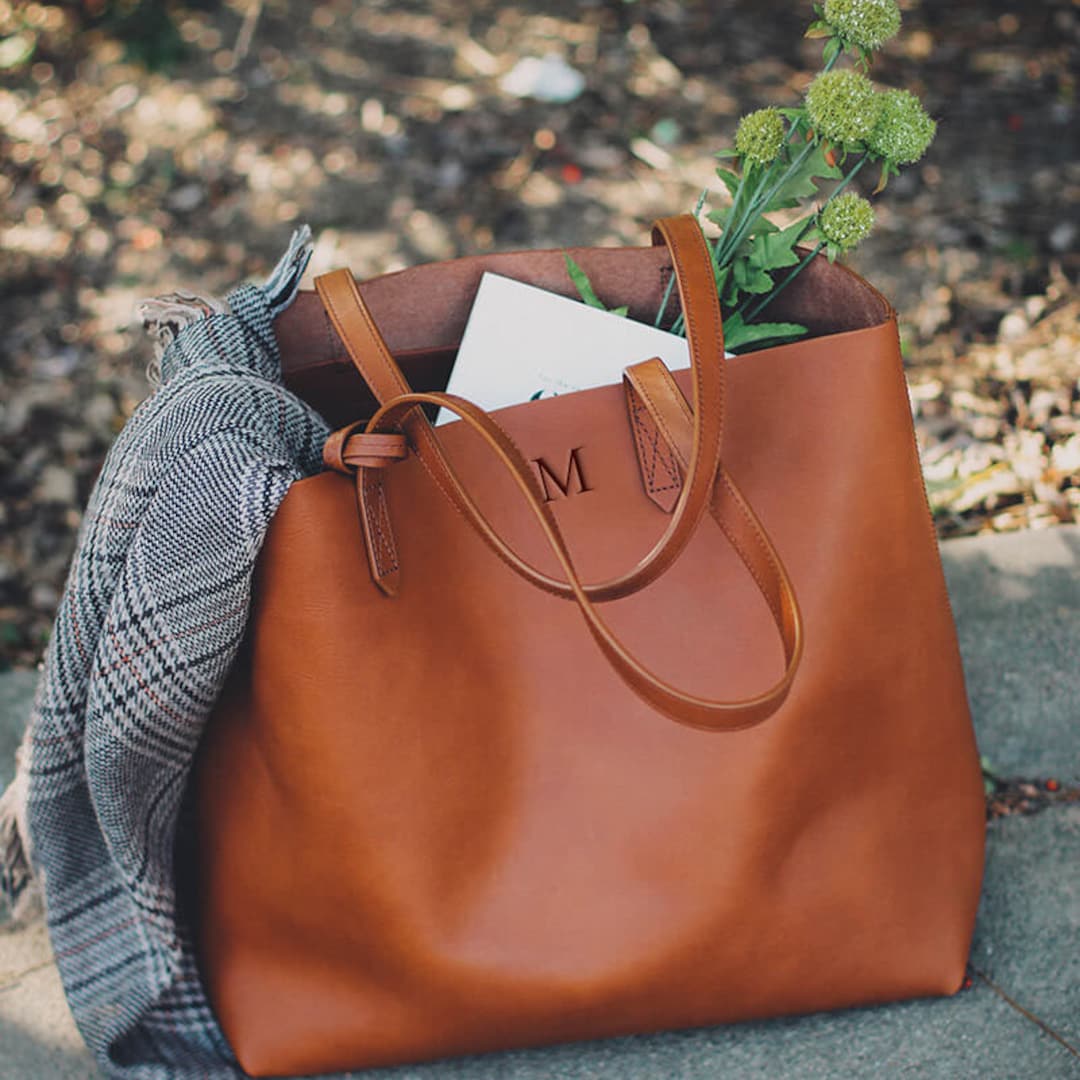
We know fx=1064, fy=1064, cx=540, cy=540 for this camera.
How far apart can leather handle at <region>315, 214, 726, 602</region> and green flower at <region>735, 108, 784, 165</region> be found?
0.28 feet

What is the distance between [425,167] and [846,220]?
5.48 feet

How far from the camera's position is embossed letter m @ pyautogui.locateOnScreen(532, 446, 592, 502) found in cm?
90

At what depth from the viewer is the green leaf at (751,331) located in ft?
3.27

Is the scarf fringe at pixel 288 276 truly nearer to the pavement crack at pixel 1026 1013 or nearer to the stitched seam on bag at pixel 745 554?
the stitched seam on bag at pixel 745 554

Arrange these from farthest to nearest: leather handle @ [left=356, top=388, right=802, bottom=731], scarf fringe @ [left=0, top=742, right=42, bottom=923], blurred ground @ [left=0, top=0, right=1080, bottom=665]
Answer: blurred ground @ [left=0, top=0, right=1080, bottom=665], scarf fringe @ [left=0, top=742, right=42, bottom=923], leather handle @ [left=356, top=388, right=802, bottom=731]

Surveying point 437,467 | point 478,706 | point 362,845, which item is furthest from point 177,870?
point 437,467

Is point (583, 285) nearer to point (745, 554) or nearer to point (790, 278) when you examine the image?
point (790, 278)

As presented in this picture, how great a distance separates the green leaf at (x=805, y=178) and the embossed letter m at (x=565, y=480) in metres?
0.31

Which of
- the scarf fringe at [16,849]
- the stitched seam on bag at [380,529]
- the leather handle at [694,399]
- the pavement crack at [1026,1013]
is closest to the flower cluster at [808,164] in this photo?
the leather handle at [694,399]

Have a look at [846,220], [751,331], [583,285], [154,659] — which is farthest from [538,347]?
[154,659]

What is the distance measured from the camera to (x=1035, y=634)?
1319mm

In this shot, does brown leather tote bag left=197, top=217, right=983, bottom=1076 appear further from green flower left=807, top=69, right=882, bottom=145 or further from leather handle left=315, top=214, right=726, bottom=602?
green flower left=807, top=69, right=882, bottom=145

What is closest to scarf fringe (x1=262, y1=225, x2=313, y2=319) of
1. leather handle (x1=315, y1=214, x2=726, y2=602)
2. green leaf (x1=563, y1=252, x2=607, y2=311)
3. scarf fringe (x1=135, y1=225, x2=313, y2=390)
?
scarf fringe (x1=135, y1=225, x2=313, y2=390)

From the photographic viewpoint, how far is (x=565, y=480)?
899 millimetres
